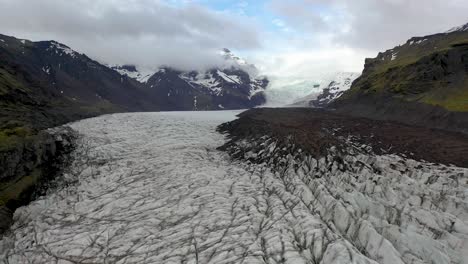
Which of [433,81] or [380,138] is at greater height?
[433,81]

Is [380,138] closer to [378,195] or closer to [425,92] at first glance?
[378,195]

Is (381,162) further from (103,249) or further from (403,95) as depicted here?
(403,95)

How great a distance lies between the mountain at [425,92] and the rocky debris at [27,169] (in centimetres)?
5044

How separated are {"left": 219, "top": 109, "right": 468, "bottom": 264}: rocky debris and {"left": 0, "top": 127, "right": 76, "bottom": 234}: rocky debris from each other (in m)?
20.4

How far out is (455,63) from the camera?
75.0m

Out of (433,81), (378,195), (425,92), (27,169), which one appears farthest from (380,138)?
(27,169)

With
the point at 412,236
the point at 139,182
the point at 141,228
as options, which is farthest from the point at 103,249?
the point at 412,236

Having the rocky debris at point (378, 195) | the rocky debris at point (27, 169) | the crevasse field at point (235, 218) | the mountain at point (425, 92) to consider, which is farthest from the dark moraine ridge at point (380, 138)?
the rocky debris at point (27, 169)

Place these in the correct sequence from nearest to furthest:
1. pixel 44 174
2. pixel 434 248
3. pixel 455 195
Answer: pixel 434 248, pixel 455 195, pixel 44 174

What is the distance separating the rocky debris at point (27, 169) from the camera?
31.3 metres

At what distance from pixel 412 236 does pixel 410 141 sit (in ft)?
83.8

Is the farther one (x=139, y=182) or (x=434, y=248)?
(x=139, y=182)

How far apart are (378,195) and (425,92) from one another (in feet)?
173

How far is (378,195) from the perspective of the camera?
2791cm
